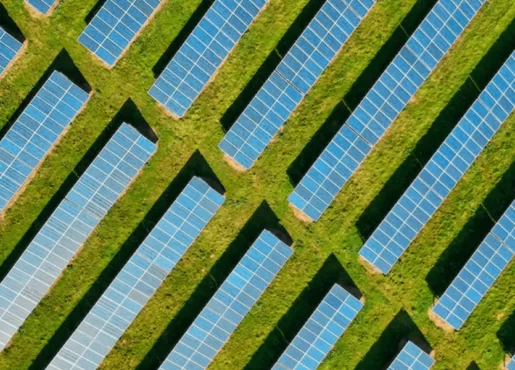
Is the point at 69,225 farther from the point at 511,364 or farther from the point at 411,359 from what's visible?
the point at 511,364

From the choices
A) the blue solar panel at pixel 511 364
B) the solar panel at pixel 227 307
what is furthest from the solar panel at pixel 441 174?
the blue solar panel at pixel 511 364

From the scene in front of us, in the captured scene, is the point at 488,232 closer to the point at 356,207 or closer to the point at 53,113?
the point at 356,207

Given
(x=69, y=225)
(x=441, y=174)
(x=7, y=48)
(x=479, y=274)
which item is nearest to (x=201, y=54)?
(x=7, y=48)

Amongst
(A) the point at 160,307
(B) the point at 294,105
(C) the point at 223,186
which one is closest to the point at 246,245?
(C) the point at 223,186

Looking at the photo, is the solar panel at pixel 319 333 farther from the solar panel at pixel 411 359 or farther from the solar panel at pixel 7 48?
the solar panel at pixel 7 48

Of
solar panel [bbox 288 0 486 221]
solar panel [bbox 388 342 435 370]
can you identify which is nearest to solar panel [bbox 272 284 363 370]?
solar panel [bbox 388 342 435 370]

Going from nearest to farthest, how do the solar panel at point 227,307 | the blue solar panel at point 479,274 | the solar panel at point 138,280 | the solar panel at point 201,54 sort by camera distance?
the solar panel at point 201,54 → the solar panel at point 138,280 → the solar panel at point 227,307 → the blue solar panel at point 479,274

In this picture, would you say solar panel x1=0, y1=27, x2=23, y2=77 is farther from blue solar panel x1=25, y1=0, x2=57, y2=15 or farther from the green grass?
blue solar panel x1=25, y1=0, x2=57, y2=15
